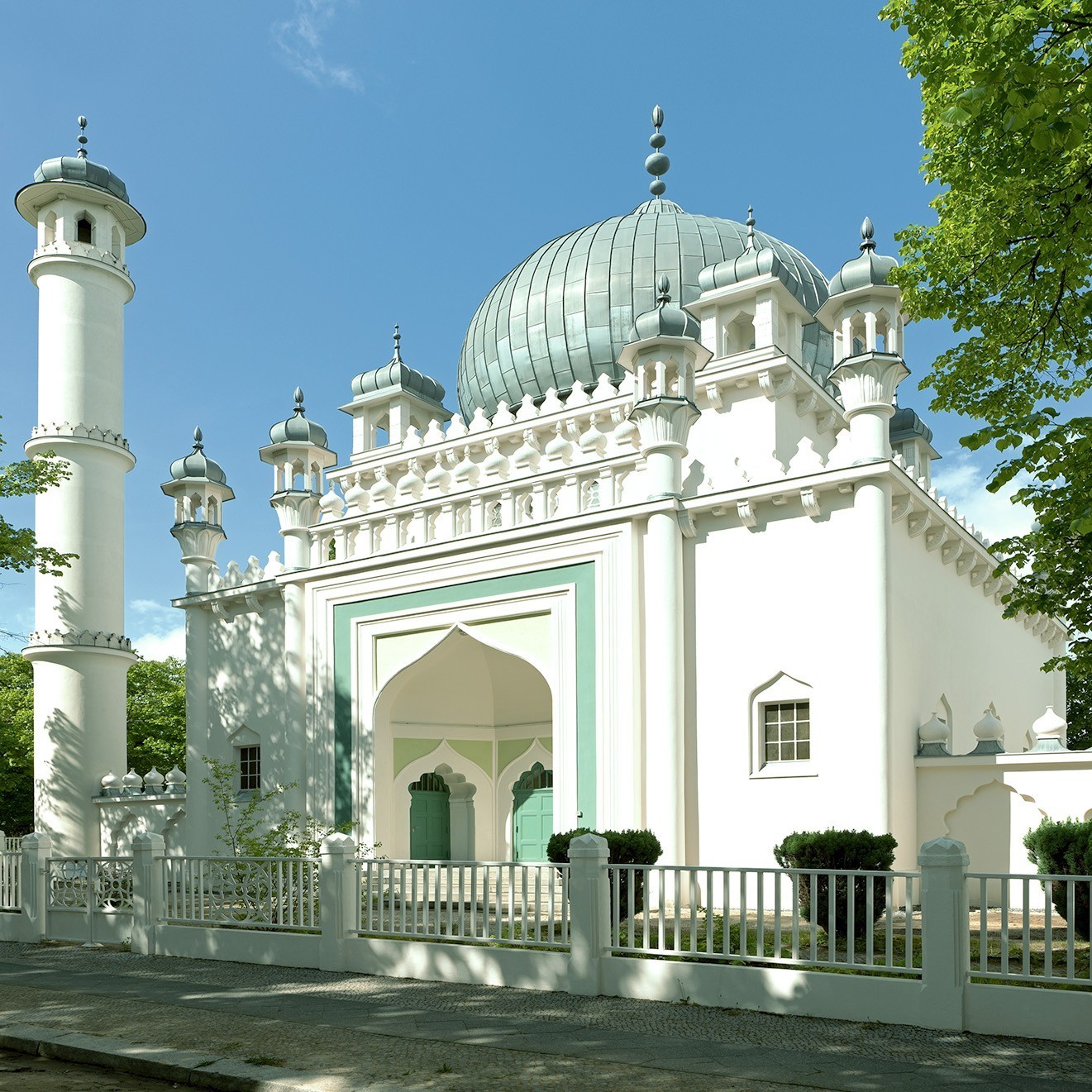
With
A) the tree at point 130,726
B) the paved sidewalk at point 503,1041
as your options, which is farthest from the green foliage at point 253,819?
the tree at point 130,726

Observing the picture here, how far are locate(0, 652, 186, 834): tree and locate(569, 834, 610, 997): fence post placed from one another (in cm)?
2428

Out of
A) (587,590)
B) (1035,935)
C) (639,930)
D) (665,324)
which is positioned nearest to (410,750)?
(587,590)

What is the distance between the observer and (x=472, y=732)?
18.5m

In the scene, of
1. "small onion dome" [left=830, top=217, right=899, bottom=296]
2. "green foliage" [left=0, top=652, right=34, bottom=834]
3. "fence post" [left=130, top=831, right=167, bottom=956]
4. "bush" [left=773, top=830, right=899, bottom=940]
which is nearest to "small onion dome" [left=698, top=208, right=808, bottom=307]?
"small onion dome" [left=830, top=217, right=899, bottom=296]

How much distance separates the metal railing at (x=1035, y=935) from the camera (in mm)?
6879

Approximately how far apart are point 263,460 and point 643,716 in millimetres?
8559

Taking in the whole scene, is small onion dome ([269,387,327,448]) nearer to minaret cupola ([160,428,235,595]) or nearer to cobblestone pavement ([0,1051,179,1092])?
minaret cupola ([160,428,235,595])

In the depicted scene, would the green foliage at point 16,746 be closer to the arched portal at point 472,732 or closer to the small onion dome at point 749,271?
the arched portal at point 472,732

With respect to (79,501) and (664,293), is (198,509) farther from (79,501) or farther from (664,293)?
(664,293)

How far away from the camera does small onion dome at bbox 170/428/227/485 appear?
65.9ft

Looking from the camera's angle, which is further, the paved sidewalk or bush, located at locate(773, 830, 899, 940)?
bush, located at locate(773, 830, 899, 940)

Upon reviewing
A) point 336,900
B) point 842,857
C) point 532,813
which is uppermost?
point 842,857

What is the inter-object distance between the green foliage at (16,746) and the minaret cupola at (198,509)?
11878 millimetres

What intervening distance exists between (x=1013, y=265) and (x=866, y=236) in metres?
4.01
